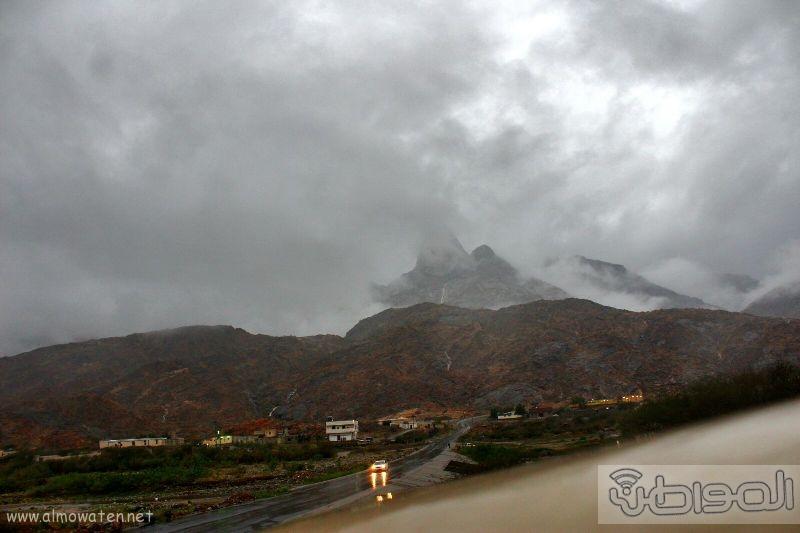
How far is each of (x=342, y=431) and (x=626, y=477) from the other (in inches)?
3999

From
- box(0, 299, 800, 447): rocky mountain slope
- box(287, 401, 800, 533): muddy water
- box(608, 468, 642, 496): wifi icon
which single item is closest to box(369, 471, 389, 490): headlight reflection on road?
box(287, 401, 800, 533): muddy water

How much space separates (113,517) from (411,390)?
151 m

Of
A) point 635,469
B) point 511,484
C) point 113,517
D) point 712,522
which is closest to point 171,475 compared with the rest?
point 113,517

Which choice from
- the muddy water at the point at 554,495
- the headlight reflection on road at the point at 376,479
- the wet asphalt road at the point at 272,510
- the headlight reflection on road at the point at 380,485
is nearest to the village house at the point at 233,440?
the headlight reflection on road at the point at 376,479

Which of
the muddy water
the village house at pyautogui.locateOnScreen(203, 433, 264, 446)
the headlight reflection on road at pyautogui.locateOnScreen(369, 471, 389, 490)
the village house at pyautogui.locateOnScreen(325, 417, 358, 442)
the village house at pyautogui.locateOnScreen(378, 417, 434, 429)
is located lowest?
the village house at pyautogui.locateOnScreen(378, 417, 434, 429)

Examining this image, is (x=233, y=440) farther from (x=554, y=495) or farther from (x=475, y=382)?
(x=475, y=382)

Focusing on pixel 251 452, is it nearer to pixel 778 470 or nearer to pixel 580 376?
pixel 778 470

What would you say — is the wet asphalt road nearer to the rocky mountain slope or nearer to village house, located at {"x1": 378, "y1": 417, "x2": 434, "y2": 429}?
village house, located at {"x1": 378, "y1": 417, "x2": 434, "y2": 429}

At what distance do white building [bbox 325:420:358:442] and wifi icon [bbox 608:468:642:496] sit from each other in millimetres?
94711

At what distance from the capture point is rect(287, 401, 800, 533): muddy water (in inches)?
699

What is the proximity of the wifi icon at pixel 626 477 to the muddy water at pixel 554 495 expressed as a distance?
3.47ft

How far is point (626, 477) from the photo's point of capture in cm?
1991

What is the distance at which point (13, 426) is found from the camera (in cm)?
12556

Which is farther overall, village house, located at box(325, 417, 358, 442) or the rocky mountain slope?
the rocky mountain slope
